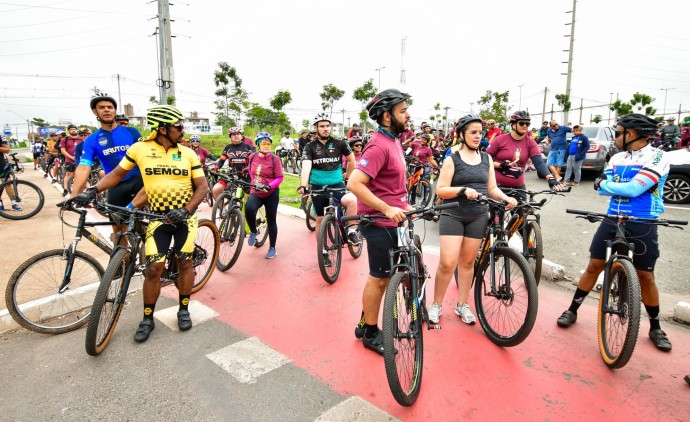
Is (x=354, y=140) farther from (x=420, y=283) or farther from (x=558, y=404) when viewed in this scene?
(x=558, y=404)

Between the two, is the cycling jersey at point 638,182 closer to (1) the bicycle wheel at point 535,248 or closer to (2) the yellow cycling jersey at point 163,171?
(1) the bicycle wheel at point 535,248

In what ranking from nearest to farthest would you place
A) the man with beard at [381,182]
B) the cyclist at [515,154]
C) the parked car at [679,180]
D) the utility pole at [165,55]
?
the man with beard at [381,182]
the cyclist at [515,154]
the parked car at [679,180]
the utility pole at [165,55]

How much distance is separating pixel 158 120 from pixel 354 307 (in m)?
2.69

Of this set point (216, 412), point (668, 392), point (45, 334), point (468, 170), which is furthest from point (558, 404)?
point (45, 334)

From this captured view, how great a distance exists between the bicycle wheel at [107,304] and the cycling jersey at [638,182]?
14.0ft

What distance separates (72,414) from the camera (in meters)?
2.57

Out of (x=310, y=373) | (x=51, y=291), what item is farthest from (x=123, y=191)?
(x=310, y=373)

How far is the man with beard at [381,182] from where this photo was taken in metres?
2.75

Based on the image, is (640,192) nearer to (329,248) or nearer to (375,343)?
(375,343)

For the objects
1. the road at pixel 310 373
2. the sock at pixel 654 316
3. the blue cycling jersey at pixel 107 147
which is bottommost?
the road at pixel 310 373

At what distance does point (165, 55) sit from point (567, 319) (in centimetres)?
1485

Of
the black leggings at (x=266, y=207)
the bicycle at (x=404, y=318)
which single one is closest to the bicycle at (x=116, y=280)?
the black leggings at (x=266, y=207)

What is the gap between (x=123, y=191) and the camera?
14.9ft

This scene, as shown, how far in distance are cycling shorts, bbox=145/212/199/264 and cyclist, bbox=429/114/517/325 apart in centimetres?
238
